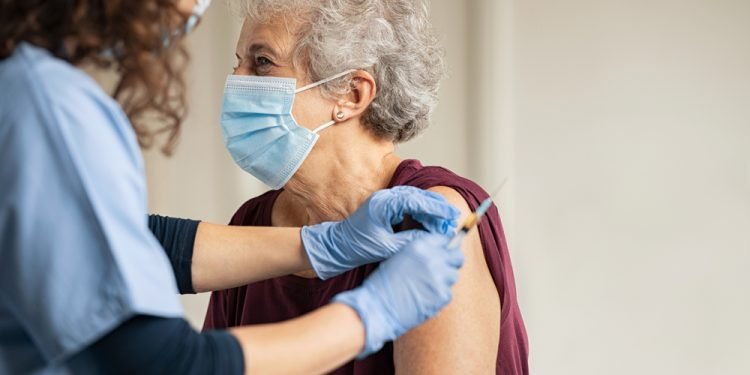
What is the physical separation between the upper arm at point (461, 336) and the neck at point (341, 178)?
0.81ft

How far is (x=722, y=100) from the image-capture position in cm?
242

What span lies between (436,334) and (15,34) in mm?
821

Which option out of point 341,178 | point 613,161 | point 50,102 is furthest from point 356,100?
point 613,161

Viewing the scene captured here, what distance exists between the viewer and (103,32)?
0.92 metres

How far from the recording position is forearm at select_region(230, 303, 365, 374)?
37.6 inches

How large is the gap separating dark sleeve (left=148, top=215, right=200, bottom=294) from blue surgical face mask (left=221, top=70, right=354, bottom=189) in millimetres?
235

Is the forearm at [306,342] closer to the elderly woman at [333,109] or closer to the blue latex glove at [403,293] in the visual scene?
the blue latex glove at [403,293]

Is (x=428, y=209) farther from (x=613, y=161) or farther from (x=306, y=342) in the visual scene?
(x=613, y=161)

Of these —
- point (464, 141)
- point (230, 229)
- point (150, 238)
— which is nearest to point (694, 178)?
point (464, 141)

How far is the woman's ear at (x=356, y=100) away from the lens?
5.49 ft

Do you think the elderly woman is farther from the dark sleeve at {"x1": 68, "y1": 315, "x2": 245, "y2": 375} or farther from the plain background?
the plain background

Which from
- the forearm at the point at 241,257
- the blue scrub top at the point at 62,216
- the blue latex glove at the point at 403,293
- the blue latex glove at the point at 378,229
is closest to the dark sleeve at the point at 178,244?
the forearm at the point at 241,257

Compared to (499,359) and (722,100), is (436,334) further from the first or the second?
(722,100)

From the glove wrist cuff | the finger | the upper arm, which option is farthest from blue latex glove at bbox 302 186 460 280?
the glove wrist cuff
